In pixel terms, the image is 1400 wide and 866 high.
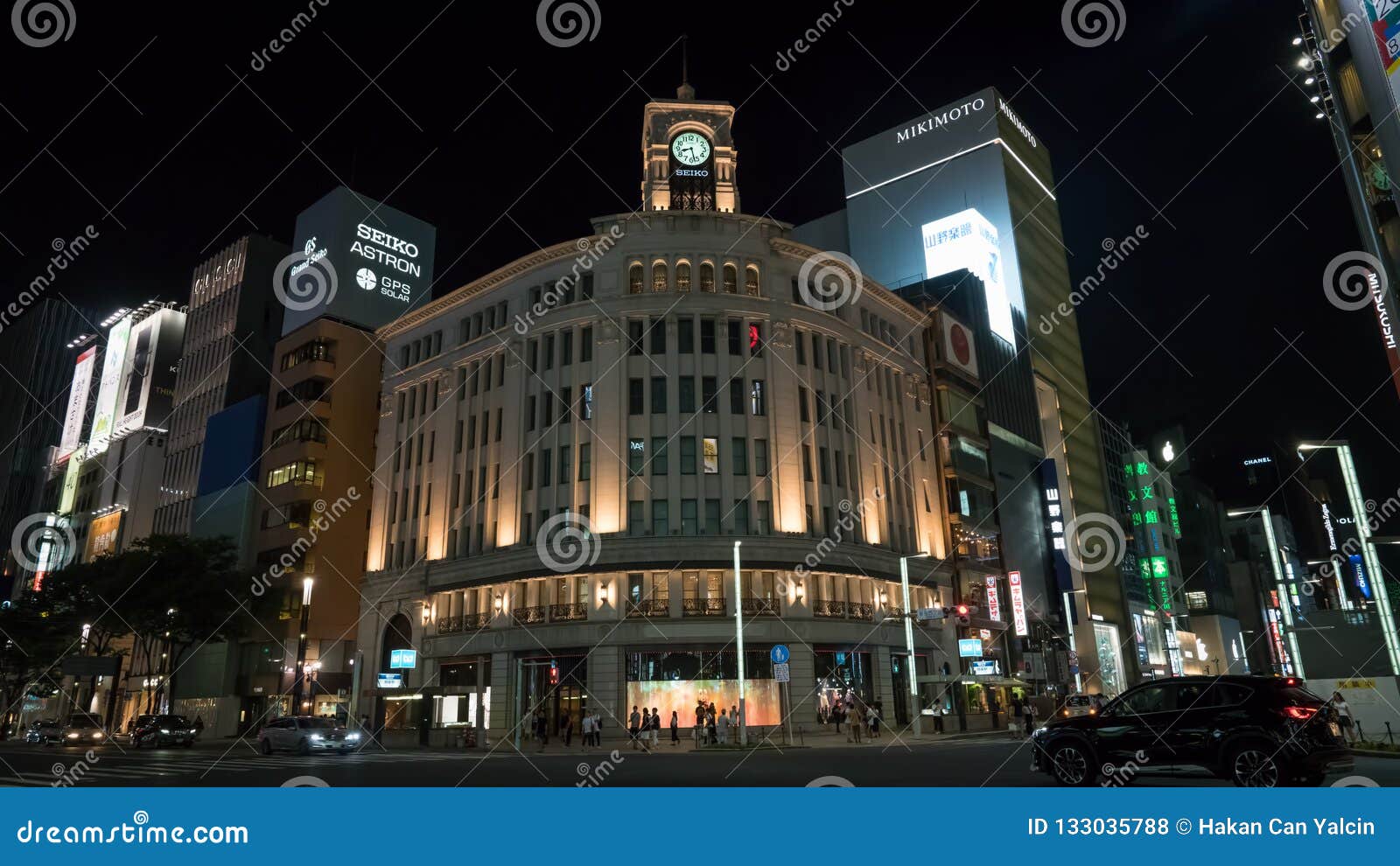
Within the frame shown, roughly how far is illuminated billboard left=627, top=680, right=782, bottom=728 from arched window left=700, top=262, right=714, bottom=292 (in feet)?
72.4

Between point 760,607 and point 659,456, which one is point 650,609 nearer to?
point 760,607

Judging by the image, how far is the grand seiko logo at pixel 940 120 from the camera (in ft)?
345

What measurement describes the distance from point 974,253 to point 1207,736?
8803 cm

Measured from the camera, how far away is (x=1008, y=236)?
96.7 m

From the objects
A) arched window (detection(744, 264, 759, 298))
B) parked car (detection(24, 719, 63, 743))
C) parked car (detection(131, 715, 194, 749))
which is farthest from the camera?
arched window (detection(744, 264, 759, 298))

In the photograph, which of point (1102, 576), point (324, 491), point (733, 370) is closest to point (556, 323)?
point (733, 370)

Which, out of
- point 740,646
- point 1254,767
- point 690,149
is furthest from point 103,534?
point 1254,767

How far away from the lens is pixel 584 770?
20.1m

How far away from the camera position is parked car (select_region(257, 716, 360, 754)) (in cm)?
3000

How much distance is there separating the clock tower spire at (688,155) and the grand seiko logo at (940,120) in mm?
52609

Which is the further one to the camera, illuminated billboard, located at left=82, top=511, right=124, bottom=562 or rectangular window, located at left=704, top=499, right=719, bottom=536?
illuminated billboard, located at left=82, top=511, right=124, bottom=562

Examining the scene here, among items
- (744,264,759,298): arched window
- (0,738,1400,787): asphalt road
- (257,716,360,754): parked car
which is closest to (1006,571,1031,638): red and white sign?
(744,264,759,298): arched window

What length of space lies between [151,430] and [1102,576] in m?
96.8

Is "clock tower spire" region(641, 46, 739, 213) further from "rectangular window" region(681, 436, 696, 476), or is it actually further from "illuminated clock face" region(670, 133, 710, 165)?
"rectangular window" region(681, 436, 696, 476)
